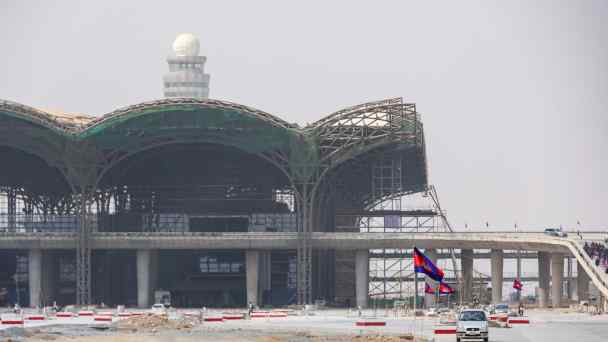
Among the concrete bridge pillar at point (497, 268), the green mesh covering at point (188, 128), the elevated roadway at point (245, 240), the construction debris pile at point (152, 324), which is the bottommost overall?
the construction debris pile at point (152, 324)

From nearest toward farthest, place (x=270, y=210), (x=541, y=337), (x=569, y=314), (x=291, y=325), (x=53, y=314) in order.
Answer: (x=541, y=337)
(x=291, y=325)
(x=569, y=314)
(x=53, y=314)
(x=270, y=210)

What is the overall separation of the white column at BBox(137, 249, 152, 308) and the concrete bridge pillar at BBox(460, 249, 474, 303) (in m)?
36.4

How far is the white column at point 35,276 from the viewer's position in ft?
558

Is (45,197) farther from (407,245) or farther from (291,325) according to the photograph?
(291,325)

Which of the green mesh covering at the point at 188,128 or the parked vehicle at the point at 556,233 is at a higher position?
the green mesh covering at the point at 188,128

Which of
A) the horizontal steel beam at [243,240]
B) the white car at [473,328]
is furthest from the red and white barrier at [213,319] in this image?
the horizontal steel beam at [243,240]

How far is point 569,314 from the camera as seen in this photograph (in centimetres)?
12138

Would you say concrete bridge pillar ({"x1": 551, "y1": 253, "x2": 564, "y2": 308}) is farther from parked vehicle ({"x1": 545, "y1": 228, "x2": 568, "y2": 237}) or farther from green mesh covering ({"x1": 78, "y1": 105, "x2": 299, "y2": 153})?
green mesh covering ({"x1": 78, "y1": 105, "x2": 299, "y2": 153})

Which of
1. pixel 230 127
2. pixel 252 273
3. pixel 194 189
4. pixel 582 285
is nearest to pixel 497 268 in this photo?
pixel 582 285

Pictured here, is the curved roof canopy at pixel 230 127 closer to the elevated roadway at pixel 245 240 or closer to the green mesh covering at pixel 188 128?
the green mesh covering at pixel 188 128

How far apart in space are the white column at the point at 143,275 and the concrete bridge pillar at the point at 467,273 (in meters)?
36.4

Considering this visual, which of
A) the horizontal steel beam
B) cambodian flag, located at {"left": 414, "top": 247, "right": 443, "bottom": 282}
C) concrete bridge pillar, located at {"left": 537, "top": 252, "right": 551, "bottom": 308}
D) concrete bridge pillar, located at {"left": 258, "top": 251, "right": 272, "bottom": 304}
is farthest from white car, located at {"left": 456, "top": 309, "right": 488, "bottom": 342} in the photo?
concrete bridge pillar, located at {"left": 258, "top": 251, "right": 272, "bottom": 304}

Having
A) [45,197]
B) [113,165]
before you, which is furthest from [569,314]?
[45,197]

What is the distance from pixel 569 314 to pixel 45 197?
313 feet
